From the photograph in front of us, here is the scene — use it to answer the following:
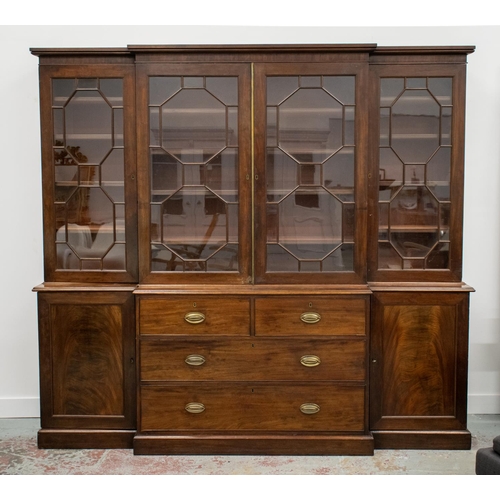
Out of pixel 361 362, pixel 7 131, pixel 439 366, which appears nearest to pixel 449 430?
pixel 439 366

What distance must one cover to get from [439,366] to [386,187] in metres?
0.97

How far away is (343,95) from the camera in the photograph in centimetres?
286

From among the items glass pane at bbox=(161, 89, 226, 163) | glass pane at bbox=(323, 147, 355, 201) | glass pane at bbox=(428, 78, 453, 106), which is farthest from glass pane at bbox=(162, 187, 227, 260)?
glass pane at bbox=(428, 78, 453, 106)

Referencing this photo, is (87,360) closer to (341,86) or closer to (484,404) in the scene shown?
(341,86)

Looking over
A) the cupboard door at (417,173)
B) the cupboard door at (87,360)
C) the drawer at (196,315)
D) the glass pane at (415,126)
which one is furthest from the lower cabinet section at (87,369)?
the glass pane at (415,126)

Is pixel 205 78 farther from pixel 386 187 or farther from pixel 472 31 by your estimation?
pixel 472 31

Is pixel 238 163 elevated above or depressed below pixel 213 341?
above

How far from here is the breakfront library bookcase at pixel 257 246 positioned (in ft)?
9.44

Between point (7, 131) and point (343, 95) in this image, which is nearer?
point (343, 95)

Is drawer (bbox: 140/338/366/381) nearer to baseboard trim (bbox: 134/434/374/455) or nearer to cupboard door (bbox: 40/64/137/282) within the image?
baseboard trim (bbox: 134/434/374/455)

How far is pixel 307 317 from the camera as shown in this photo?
2.88 metres

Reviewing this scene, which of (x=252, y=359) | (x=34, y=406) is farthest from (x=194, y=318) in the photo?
(x=34, y=406)

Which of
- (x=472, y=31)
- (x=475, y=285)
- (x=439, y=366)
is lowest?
(x=439, y=366)

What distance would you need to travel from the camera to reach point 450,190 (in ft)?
9.68
